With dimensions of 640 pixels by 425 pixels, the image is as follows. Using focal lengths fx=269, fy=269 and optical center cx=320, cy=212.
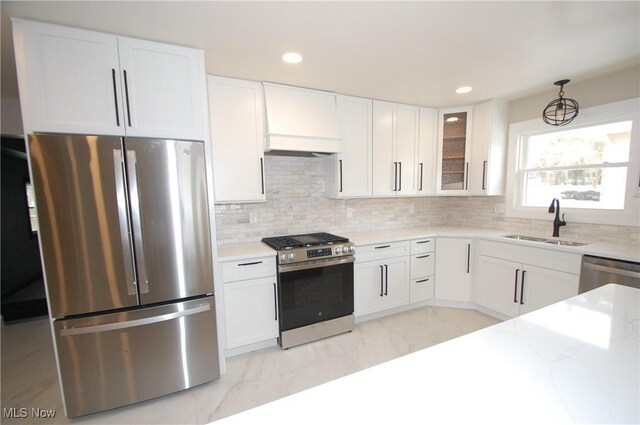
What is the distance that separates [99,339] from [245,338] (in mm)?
1031

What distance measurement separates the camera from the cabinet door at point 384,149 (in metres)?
3.14

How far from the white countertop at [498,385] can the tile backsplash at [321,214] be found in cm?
224

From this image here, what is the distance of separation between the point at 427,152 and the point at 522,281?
1788 millimetres

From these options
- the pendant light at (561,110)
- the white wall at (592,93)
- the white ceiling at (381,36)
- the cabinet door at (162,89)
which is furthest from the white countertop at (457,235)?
the white ceiling at (381,36)

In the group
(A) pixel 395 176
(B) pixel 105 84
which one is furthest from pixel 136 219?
(A) pixel 395 176

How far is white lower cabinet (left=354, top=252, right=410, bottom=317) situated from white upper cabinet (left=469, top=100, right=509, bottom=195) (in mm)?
1367

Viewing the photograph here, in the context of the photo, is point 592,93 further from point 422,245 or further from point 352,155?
point 352,155

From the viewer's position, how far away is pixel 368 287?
288 centimetres

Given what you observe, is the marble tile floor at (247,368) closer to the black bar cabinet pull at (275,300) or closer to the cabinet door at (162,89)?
the black bar cabinet pull at (275,300)

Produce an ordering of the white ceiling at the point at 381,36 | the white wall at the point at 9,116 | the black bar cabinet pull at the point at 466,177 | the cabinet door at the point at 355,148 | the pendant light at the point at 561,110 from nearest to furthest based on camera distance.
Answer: the white ceiling at the point at 381,36
the pendant light at the point at 561,110
the white wall at the point at 9,116
the cabinet door at the point at 355,148
the black bar cabinet pull at the point at 466,177

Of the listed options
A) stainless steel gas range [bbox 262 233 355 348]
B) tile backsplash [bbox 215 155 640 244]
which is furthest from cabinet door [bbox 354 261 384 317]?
tile backsplash [bbox 215 155 640 244]

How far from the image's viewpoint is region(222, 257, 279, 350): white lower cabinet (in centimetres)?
227

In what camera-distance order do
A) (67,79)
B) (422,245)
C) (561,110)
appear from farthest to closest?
(422,245)
(561,110)
(67,79)

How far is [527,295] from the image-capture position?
2652 millimetres
